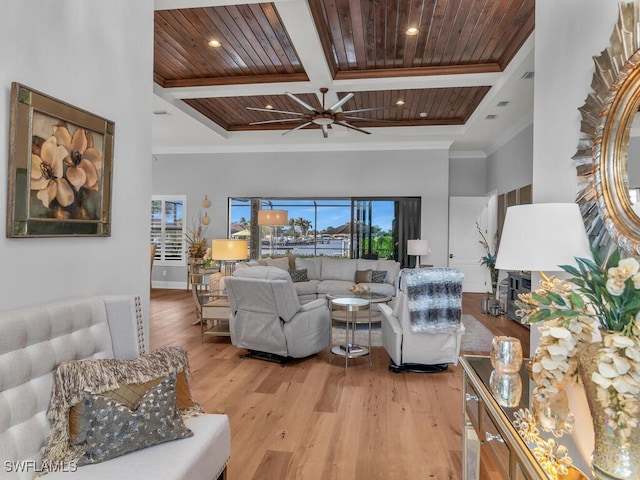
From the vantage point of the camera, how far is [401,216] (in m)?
8.59

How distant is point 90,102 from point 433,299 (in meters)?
3.08

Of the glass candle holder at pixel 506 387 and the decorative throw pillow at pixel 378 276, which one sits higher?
the glass candle holder at pixel 506 387

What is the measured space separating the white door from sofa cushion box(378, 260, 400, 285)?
242cm

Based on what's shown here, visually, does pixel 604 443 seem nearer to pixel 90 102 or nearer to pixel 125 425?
pixel 125 425

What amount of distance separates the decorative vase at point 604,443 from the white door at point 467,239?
8404mm

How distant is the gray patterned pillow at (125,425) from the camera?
1.61m

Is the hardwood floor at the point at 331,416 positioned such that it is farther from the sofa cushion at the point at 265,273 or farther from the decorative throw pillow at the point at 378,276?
the decorative throw pillow at the point at 378,276

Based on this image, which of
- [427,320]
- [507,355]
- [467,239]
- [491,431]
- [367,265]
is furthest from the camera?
[467,239]

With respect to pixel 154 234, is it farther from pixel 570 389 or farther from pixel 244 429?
pixel 570 389

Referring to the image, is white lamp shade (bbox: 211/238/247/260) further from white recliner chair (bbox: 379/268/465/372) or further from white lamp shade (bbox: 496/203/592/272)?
white lamp shade (bbox: 496/203/592/272)

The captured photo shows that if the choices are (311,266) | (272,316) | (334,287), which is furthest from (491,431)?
(311,266)

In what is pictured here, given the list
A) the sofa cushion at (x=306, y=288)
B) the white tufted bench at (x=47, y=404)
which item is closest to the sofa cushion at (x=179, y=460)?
the white tufted bench at (x=47, y=404)

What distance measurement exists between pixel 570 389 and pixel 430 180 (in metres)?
7.43

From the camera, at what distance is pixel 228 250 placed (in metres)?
5.40
